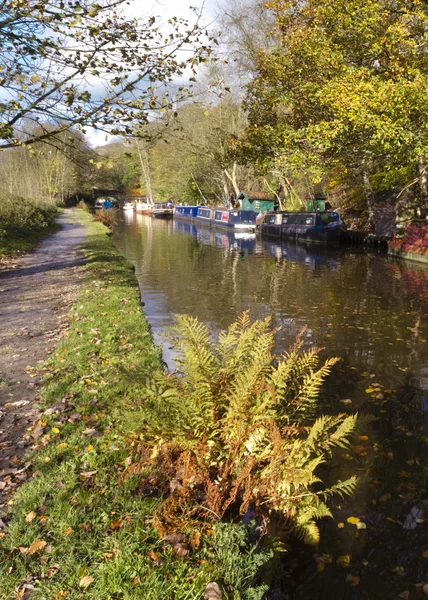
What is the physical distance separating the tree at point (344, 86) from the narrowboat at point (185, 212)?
3175cm

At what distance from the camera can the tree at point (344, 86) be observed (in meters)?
13.1

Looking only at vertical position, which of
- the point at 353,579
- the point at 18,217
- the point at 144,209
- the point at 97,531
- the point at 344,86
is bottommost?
the point at 353,579

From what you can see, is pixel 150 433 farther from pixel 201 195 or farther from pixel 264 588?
pixel 201 195

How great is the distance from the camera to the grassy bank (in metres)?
19.9

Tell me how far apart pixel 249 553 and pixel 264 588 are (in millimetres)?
255

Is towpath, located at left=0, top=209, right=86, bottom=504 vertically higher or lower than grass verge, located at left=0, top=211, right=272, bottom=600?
lower

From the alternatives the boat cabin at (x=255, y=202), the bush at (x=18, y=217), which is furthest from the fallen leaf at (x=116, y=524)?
the boat cabin at (x=255, y=202)

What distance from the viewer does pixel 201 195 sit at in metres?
56.6

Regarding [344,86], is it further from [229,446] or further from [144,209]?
[144,209]

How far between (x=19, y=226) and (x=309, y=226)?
53.4 feet

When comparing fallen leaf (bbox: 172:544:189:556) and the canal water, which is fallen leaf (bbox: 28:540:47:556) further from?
the canal water

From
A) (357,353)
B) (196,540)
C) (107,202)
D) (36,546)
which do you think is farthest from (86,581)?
(107,202)

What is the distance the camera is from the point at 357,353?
848 centimetres

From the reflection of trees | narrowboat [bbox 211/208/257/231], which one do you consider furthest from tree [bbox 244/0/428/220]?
narrowboat [bbox 211/208/257/231]
